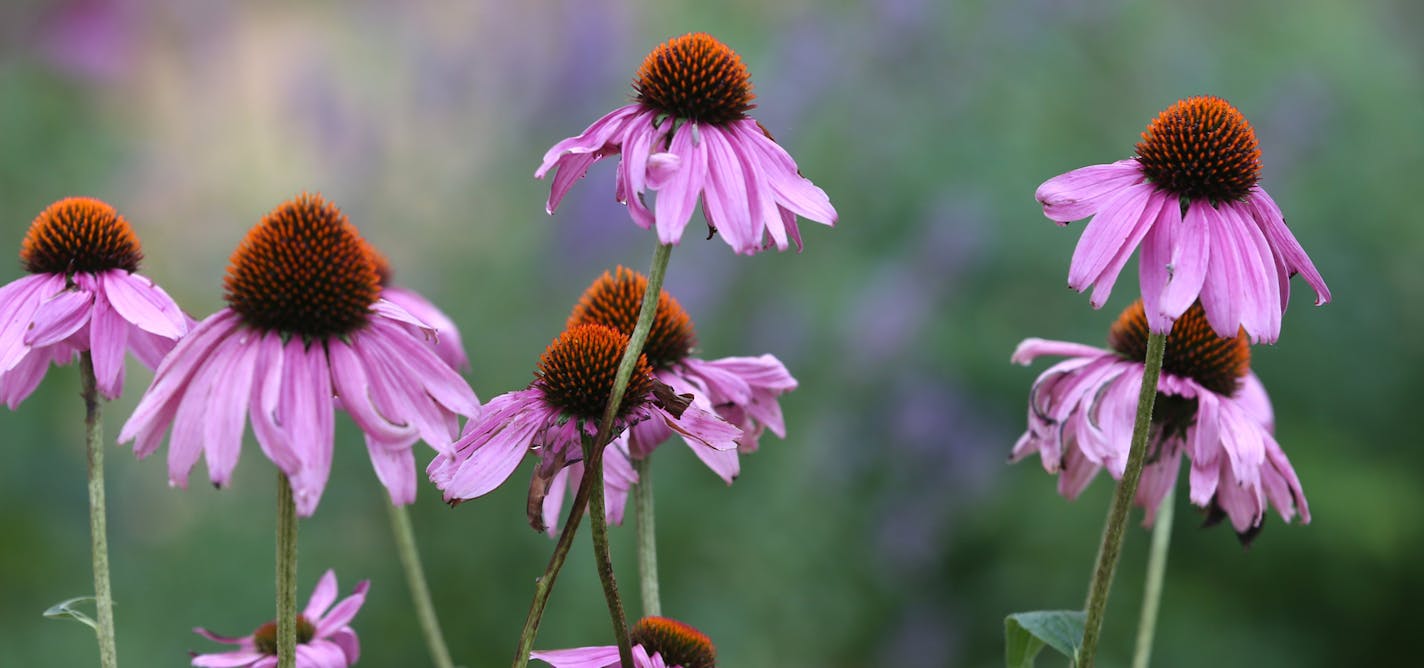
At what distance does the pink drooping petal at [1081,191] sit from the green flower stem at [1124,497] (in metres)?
0.10

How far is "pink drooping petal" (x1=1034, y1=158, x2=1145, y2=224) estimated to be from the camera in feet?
2.87

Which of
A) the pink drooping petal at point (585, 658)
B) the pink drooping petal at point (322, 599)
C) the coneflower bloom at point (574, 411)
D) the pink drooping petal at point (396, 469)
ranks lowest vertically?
the pink drooping petal at point (585, 658)

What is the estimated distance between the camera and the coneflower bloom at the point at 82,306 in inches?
34.4

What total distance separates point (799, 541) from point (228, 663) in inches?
65.1

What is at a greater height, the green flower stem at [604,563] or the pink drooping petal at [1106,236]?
the pink drooping petal at [1106,236]

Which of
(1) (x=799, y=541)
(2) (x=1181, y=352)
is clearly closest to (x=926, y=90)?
(1) (x=799, y=541)

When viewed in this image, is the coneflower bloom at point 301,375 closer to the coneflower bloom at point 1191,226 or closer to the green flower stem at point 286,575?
the green flower stem at point 286,575

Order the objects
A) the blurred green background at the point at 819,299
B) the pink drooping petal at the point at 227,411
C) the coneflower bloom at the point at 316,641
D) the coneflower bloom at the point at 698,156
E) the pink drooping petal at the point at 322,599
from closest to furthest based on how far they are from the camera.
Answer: the pink drooping petal at the point at 227,411 < the coneflower bloom at the point at 698,156 < the coneflower bloom at the point at 316,641 < the pink drooping petal at the point at 322,599 < the blurred green background at the point at 819,299

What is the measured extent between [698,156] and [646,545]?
279mm

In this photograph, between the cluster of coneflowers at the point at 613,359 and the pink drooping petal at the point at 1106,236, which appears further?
the pink drooping petal at the point at 1106,236

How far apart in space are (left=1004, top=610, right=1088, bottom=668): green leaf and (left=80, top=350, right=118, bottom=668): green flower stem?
0.55 meters

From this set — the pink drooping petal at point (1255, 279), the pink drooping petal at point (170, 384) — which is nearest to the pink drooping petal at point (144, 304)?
the pink drooping petal at point (170, 384)

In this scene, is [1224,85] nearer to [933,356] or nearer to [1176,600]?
[933,356]

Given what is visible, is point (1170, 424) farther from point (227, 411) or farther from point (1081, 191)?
point (227, 411)
